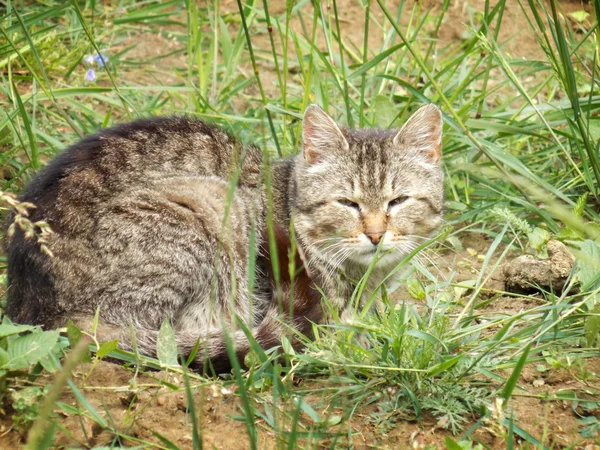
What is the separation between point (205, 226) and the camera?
3.54 metres

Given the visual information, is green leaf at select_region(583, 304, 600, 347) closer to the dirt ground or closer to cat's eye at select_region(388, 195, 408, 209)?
the dirt ground

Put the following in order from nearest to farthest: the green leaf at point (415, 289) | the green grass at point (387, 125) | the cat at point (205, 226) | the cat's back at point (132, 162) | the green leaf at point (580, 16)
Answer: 1. the green grass at point (387, 125)
2. the cat at point (205, 226)
3. the cat's back at point (132, 162)
4. the green leaf at point (415, 289)
5. the green leaf at point (580, 16)

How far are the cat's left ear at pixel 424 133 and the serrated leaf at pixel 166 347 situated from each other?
154 cm

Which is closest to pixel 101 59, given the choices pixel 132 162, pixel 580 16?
pixel 132 162

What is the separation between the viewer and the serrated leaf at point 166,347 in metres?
2.96

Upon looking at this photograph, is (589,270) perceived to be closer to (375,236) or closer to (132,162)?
(375,236)

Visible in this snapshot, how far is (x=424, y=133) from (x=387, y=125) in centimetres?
82

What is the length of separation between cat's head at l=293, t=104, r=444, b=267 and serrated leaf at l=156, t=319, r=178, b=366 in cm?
97

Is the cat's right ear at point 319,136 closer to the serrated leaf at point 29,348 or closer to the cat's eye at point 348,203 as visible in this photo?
the cat's eye at point 348,203

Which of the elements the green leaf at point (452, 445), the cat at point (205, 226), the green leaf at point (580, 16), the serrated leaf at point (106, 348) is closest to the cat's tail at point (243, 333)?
the cat at point (205, 226)

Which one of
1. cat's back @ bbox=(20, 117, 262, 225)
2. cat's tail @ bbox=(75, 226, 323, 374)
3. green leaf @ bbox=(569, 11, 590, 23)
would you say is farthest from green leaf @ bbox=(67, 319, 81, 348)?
green leaf @ bbox=(569, 11, 590, 23)

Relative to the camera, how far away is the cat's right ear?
12.5ft

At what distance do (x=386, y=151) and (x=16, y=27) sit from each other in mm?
2162

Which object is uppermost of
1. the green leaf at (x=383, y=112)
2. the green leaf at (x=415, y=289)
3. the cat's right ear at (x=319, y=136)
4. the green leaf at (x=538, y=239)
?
the cat's right ear at (x=319, y=136)
